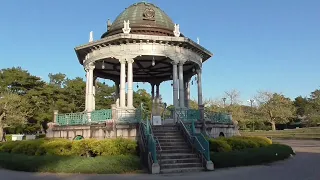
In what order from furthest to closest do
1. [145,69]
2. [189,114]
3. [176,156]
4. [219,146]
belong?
[145,69] → [189,114] → [219,146] → [176,156]

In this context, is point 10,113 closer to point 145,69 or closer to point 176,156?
point 145,69

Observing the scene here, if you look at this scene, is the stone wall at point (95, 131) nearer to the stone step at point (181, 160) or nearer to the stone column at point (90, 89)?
the stone column at point (90, 89)

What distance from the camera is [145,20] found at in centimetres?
2330

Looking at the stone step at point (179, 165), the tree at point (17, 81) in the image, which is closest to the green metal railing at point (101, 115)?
the stone step at point (179, 165)

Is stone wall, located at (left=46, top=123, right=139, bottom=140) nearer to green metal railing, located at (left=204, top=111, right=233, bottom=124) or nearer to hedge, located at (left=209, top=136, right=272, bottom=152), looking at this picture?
hedge, located at (left=209, top=136, right=272, bottom=152)

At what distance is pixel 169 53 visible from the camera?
21.6 metres

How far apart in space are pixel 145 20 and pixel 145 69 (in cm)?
647

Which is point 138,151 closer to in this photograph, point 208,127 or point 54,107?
point 208,127

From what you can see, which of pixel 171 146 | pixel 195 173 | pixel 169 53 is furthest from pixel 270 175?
pixel 169 53

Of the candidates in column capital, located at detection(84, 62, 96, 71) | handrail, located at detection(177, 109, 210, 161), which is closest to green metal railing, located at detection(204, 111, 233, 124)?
handrail, located at detection(177, 109, 210, 161)

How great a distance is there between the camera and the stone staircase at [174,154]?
12.7 metres

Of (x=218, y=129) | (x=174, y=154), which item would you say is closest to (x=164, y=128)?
(x=174, y=154)

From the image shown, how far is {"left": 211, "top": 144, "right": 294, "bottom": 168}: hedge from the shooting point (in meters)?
13.8

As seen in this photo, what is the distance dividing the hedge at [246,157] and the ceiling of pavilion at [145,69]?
34.4 feet
